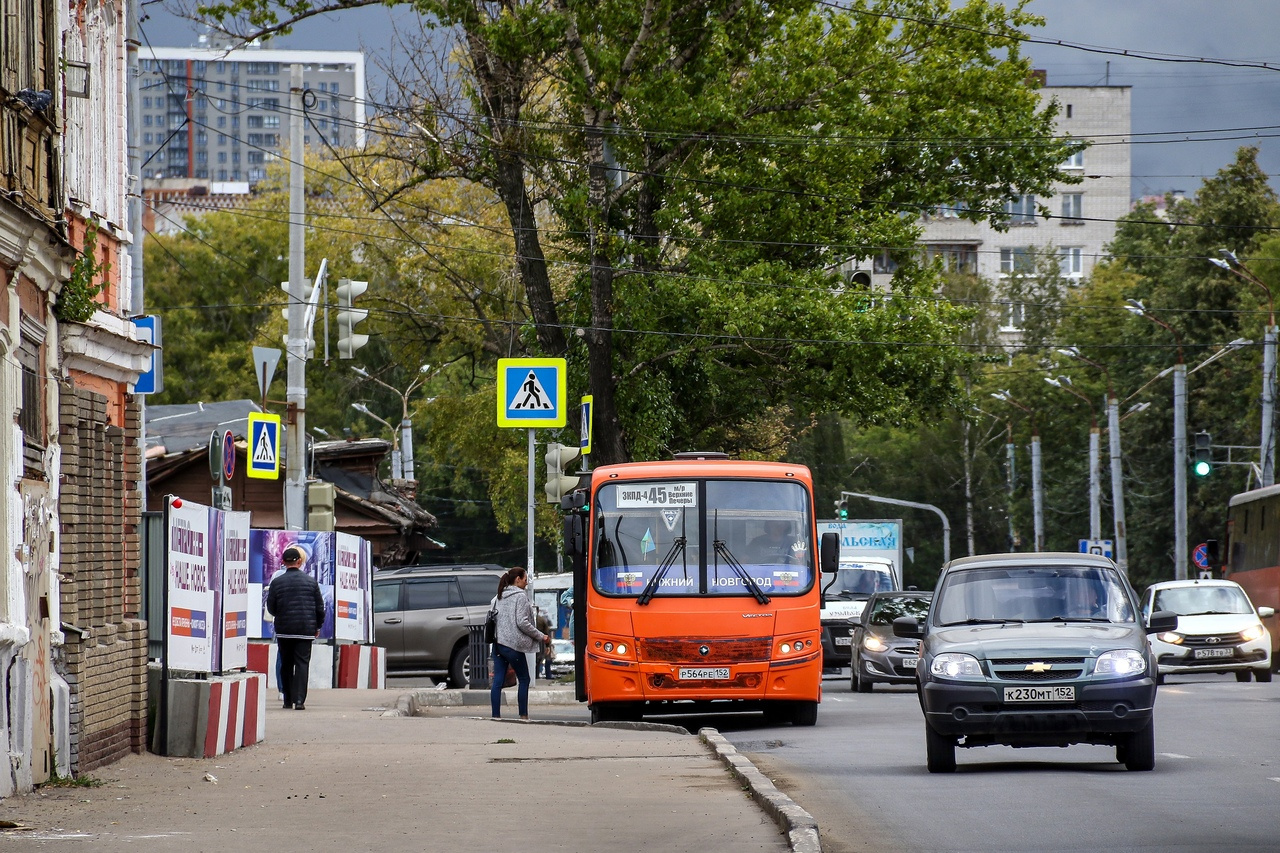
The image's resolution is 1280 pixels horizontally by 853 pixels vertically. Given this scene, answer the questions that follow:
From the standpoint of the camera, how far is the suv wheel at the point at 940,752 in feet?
45.8

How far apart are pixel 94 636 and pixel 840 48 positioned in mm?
22007

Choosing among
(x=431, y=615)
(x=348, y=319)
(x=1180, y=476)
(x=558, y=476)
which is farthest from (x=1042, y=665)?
(x=1180, y=476)

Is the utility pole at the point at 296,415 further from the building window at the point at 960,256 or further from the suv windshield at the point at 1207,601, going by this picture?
the building window at the point at 960,256

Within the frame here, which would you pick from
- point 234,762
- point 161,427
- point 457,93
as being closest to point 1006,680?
point 234,762

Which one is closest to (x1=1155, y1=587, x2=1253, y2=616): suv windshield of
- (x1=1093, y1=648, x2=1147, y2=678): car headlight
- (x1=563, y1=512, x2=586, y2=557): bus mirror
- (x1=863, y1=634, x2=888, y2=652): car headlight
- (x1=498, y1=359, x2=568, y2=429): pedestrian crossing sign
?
(x1=863, y1=634, x2=888, y2=652): car headlight

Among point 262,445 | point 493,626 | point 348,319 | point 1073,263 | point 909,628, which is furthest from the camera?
point 1073,263

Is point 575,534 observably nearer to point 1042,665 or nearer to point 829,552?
point 829,552

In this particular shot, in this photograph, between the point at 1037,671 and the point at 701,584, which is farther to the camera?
the point at 701,584

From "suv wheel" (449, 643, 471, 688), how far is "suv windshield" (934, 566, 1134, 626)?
17805 millimetres

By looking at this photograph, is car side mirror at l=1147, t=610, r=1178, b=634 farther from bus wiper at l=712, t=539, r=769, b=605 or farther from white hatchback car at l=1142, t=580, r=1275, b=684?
white hatchback car at l=1142, t=580, r=1275, b=684

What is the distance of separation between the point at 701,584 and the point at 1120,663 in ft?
24.4

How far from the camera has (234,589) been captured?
54.1 feet

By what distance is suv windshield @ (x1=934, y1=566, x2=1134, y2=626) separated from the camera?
47.0 feet

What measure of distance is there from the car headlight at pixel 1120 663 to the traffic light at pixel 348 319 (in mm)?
16017
